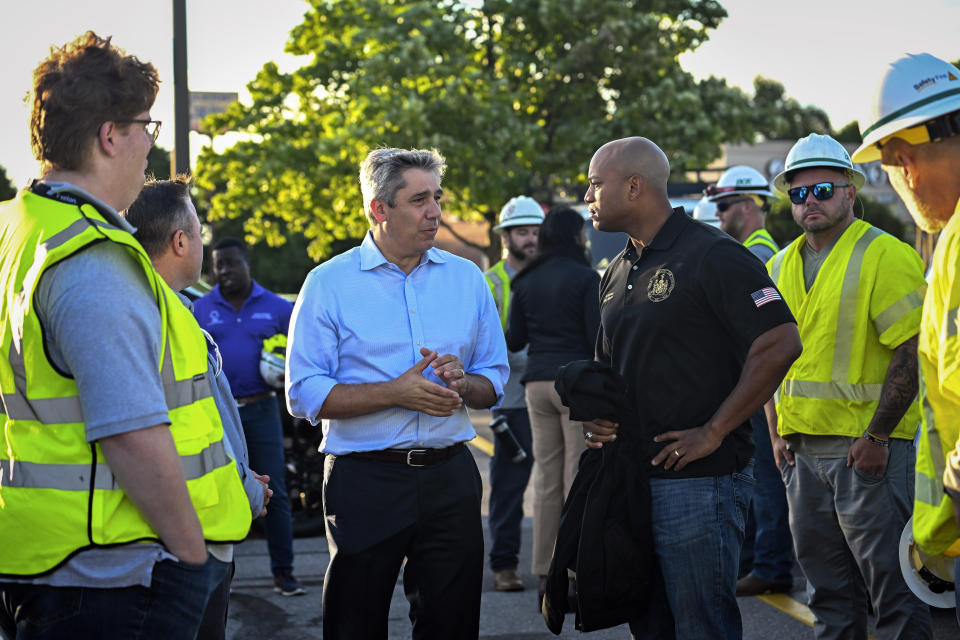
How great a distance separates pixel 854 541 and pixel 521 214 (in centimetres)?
429

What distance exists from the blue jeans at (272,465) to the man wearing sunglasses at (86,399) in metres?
4.27

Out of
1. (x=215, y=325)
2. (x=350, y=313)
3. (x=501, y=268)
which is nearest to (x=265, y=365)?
(x=215, y=325)

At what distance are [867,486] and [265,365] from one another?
380 cm

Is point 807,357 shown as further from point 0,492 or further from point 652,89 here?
point 652,89

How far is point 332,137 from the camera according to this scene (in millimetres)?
26047

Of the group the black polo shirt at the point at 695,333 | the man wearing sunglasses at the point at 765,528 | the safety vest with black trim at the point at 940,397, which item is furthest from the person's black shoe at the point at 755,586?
the safety vest with black trim at the point at 940,397

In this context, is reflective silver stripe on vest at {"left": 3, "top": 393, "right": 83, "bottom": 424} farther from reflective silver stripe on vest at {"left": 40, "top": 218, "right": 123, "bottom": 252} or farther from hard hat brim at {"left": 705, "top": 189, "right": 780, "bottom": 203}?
hard hat brim at {"left": 705, "top": 189, "right": 780, "bottom": 203}

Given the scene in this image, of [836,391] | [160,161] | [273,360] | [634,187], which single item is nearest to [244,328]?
[273,360]

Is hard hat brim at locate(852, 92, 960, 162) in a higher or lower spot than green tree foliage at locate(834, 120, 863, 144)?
lower

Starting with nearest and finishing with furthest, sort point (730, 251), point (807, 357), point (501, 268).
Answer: point (730, 251) → point (807, 357) → point (501, 268)

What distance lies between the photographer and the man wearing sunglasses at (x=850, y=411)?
13.9 ft

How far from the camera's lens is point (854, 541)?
14.1 feet

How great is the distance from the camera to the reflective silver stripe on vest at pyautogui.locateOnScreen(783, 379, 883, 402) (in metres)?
4.41

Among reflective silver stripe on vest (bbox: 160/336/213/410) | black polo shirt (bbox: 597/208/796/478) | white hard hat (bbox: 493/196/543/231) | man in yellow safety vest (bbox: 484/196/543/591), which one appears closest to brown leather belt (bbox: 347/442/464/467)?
black polo shirt (bbox: 597/208/796/478)
